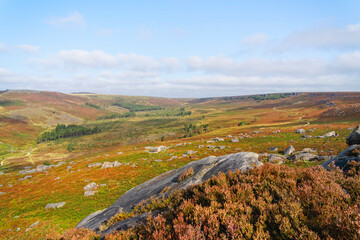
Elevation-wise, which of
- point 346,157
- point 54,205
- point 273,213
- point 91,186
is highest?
point 273,213

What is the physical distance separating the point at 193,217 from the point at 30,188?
46795 millimetres

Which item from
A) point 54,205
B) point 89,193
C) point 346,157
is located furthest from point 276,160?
point 54,205

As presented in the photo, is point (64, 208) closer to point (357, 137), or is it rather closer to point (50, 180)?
point (50, 180)

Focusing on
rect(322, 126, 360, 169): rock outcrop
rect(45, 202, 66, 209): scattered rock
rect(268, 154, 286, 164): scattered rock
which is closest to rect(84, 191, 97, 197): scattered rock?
rect(45, 202, 66, 209): scattered rock

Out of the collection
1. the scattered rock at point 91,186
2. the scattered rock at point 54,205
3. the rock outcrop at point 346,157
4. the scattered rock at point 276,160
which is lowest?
the scattered rock at point 54,205

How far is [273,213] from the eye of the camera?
191 inches

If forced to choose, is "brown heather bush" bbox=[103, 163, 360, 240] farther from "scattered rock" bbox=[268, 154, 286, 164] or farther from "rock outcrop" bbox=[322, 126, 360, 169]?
"scattered rock" bbox=[268, 154, 286, 164]

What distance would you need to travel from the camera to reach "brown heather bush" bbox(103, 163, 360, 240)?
4164 mm

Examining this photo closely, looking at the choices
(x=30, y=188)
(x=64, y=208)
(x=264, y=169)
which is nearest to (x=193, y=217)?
(x=264, y=169)

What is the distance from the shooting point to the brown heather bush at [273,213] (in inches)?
164

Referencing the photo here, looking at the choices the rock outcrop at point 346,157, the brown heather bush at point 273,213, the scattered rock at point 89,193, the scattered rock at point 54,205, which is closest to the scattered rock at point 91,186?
the scattered rock at point 89,193

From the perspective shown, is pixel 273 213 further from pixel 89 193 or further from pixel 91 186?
pixel 91 186

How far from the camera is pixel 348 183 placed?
234 inches

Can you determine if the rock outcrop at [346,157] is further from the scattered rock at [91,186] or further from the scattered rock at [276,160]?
the scattered rock at [91,186]
